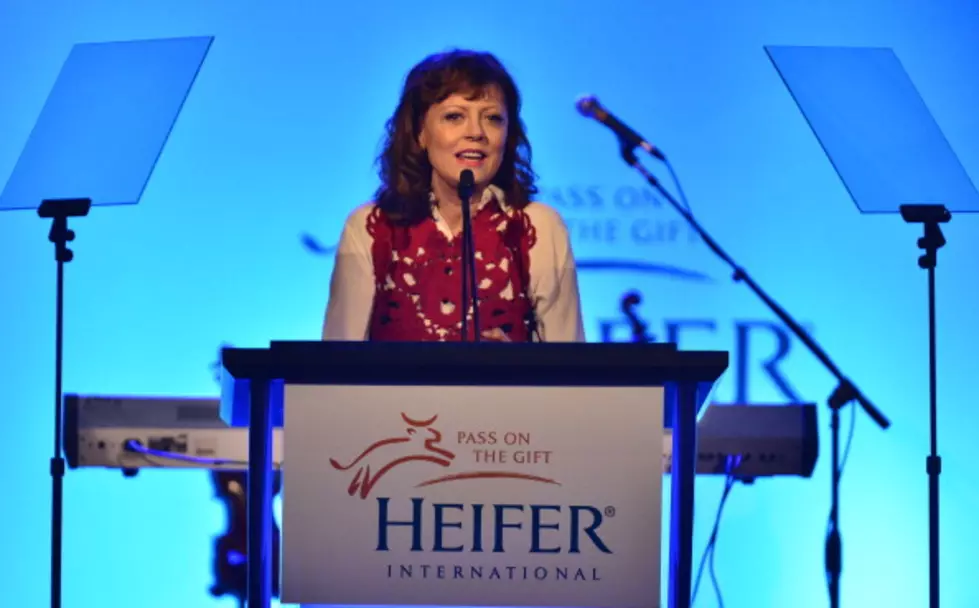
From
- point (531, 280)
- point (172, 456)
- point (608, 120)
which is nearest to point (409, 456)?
point (531, 280)

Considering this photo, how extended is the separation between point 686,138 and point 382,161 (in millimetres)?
1579

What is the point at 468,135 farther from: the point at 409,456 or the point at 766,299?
the point at 409,456

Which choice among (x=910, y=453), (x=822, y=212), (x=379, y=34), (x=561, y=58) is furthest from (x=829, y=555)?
(x=379, y=34)

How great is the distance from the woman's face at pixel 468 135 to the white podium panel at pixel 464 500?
1.15 meters

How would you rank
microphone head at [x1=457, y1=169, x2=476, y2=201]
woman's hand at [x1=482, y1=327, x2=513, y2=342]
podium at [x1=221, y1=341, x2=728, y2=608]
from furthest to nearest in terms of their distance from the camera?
woman's hand at [x1=482, y1=327, x2=513, y2=342]
microphone head at [x1=457, y1=169, x2=476, y2=201]
podium at [x1=221, y1=341, x2=728, y2=608]

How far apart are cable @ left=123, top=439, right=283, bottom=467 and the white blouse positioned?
3.35ft

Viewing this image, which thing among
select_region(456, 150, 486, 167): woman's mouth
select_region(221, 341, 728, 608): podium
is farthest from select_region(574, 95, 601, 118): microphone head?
select_region(221, 341, 728, 608): podium

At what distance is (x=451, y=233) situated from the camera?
265cm

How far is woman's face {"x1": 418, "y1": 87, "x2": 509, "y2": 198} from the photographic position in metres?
2.66

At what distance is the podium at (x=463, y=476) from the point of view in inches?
62.2

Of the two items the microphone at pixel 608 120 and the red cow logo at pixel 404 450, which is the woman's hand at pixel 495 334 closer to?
the microphone at pixel 608 120

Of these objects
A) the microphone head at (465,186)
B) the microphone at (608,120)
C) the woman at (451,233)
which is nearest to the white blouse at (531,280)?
the woman at (451,233)

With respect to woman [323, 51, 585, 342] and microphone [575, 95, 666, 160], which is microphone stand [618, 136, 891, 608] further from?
woman [323, 51, 585, 342]

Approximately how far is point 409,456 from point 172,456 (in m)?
2.01
